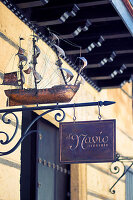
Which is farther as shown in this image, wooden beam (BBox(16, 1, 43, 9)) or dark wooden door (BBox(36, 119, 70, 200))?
dark wooden door (BBox(36, 119, 70, 200))

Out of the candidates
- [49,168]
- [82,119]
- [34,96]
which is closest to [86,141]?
[34,96]

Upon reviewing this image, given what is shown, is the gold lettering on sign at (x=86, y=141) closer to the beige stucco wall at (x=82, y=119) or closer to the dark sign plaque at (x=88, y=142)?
the dark sign plaque at (x=88, y=142)

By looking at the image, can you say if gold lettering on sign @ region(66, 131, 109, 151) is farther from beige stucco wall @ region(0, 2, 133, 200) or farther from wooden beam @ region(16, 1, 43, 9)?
wooden beam @ region(16, 1, 43, 9)

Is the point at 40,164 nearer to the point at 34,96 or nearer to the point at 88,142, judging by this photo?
the point at 34,96

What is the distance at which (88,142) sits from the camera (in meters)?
6.10

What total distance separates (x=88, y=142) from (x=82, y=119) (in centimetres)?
392

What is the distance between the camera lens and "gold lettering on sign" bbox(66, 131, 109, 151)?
19.9ft

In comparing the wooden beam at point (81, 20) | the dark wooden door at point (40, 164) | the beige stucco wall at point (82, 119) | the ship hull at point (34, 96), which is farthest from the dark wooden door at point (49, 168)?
the ship hull at point (34, 96)

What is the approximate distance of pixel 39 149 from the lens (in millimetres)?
8531

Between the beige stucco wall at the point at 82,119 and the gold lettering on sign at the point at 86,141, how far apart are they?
1.22 m

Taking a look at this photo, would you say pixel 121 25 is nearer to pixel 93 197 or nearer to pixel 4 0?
pixel 4 0

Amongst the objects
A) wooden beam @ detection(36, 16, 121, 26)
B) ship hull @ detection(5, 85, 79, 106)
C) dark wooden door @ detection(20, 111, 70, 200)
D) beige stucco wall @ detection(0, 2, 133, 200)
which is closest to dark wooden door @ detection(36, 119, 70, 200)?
dark wooden door @ detection(20, 111, 70, 200)

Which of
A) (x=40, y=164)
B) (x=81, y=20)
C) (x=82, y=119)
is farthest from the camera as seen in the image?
(x=82, y=119)

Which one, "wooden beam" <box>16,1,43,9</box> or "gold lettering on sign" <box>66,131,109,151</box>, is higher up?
"wooden beam" <box>16,1,43,9</box>
